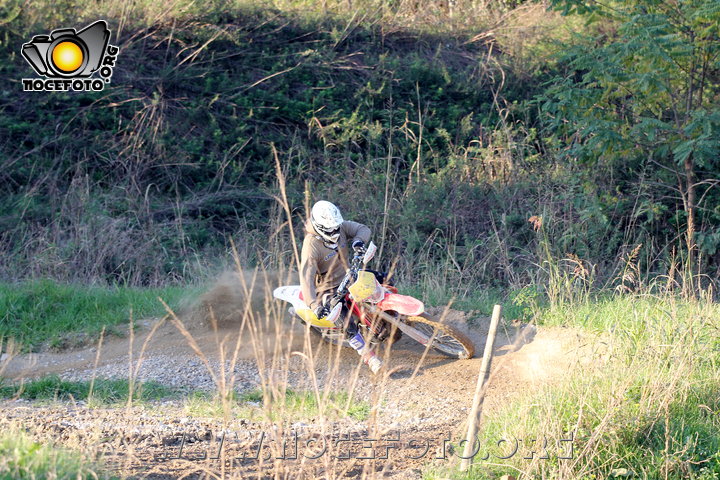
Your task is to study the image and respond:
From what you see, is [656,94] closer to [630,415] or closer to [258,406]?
[630,415]

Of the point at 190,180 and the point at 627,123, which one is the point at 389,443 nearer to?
the point at 627,123

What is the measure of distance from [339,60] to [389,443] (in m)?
10.4

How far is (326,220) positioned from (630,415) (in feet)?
10.3

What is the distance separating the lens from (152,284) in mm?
10844

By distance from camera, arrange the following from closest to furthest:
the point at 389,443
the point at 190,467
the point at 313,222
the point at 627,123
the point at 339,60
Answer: the point at 190,467 < the point at 389,443 < the point at 313,222 < the point at 627,123 < the point at 339,60

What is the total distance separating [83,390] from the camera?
6844 mm

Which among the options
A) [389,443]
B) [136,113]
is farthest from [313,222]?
[136,113]

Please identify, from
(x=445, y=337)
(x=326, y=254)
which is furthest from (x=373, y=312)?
(x=445, y=337)

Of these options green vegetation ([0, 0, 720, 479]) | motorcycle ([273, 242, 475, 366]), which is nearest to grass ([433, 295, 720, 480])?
green vegetation ([0, 0, 720, 479])

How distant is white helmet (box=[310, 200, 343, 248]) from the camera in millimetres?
6812

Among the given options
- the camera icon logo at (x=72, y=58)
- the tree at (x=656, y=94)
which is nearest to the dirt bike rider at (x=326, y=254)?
the tree at (x=656, y=94)

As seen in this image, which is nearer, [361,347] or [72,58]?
[361,347]

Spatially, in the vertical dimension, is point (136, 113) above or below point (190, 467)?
above

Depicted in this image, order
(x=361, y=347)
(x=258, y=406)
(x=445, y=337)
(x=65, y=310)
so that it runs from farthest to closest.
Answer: (x=65, y=310)
(x=445, y=337)
(x=361, y=347)
(x=258, y=406)
